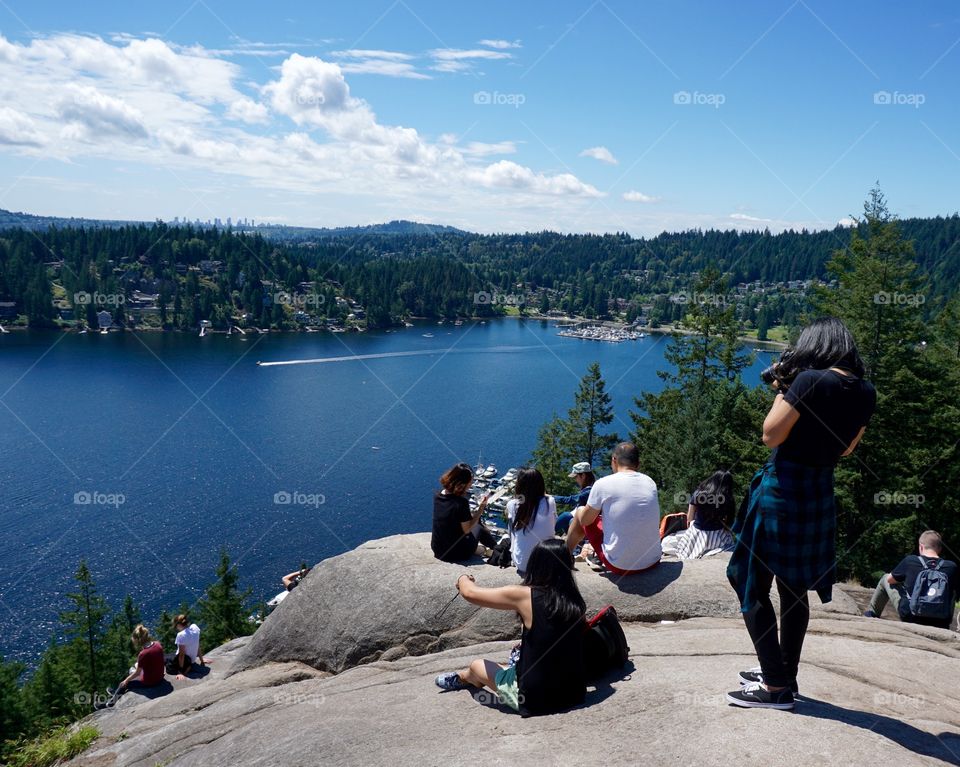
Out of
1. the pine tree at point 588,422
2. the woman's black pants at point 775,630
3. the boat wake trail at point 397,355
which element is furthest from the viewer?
the boat wake trail at point 397,355

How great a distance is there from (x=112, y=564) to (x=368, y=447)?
26283mm

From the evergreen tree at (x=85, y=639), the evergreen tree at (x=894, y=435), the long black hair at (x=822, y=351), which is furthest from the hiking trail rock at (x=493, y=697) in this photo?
the evergreen tree at (x=85, y=639)

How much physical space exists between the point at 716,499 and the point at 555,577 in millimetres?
3663

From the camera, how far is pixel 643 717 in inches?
186

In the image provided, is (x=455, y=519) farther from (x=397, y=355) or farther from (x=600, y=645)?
(x=397, y=355)

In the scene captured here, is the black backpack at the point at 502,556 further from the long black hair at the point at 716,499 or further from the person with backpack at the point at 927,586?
the person with backpack at the point at 927,586

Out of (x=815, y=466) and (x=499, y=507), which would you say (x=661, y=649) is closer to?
(x=815, y=466)

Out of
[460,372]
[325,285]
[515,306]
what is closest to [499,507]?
[460,372]

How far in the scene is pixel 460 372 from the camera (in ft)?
322

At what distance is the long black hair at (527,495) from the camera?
7.32 metres

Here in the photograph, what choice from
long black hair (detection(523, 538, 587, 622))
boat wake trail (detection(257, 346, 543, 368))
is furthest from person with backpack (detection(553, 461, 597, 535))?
boat wake trail (detection(257, 346, 543, 368))

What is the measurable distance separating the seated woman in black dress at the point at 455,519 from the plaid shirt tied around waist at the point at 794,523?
4387mm

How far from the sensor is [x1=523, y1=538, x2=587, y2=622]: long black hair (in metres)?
5.04

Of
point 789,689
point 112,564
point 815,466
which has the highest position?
point 815,466
